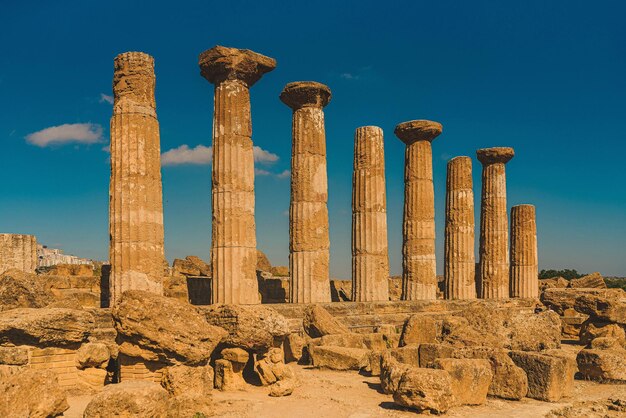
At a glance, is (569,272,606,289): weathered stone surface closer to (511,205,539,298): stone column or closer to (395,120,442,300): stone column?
(511,205,539,298): stone column

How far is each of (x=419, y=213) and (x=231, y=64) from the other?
9412mm

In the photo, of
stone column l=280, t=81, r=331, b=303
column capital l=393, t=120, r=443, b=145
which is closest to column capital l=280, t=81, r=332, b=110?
stone column l=280, t=81, r=331, b=303

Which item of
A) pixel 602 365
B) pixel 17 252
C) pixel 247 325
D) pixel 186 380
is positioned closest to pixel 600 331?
pixel 602 365

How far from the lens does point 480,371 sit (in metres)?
10.1

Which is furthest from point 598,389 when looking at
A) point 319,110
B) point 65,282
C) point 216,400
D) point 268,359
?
point 65,282

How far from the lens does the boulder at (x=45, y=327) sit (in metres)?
9.67

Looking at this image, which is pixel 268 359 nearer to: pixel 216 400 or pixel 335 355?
pixel 216 400

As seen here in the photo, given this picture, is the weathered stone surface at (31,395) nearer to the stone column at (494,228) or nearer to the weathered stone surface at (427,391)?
the weathered stone surface at (427,391)

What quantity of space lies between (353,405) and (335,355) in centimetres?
321

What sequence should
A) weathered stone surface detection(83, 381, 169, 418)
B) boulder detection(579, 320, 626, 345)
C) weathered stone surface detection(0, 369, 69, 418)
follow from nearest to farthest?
weathered stone surface detection(0, 369, 69, 418) → weathered stone surface detection(83, 381, 169, 418) → boulder detection(579, 320, 626, 345)

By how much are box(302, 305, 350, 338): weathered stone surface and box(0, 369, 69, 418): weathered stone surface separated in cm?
757

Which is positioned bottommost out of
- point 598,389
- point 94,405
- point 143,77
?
point 598,389

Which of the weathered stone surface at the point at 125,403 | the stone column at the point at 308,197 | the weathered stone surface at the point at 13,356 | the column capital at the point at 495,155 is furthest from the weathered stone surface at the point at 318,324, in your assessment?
the column capital at the point at 495,155

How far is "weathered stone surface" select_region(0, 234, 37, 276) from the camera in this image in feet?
58.8
